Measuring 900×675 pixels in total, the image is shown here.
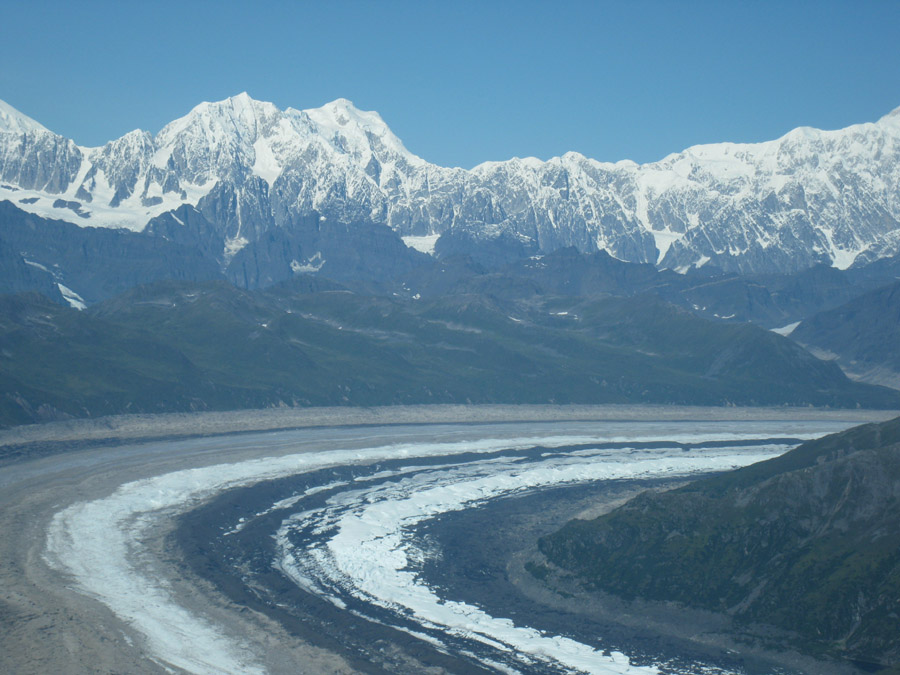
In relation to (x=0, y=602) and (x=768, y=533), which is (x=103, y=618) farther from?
(x=768, y=533)

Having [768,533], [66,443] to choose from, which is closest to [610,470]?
[768,533]

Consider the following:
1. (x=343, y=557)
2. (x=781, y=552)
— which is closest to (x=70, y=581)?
(x=343, y=557)

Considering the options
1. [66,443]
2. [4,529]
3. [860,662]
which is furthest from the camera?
[66,443]

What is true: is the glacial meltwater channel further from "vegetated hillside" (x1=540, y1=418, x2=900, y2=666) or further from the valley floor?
"vegetated hillside" (x1=540, y1=418, x2=900, y2=666)

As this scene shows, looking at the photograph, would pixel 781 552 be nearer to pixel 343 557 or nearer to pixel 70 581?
pixel 343 557

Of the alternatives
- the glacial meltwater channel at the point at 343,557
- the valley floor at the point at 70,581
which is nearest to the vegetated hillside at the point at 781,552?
the glacial meltwater channel at the point at 343,557

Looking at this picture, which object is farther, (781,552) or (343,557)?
(343,557)

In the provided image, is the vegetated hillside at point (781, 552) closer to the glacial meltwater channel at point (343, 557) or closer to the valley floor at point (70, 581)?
the glacial meltwater channel at point (343, 557)

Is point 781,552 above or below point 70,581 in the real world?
above
